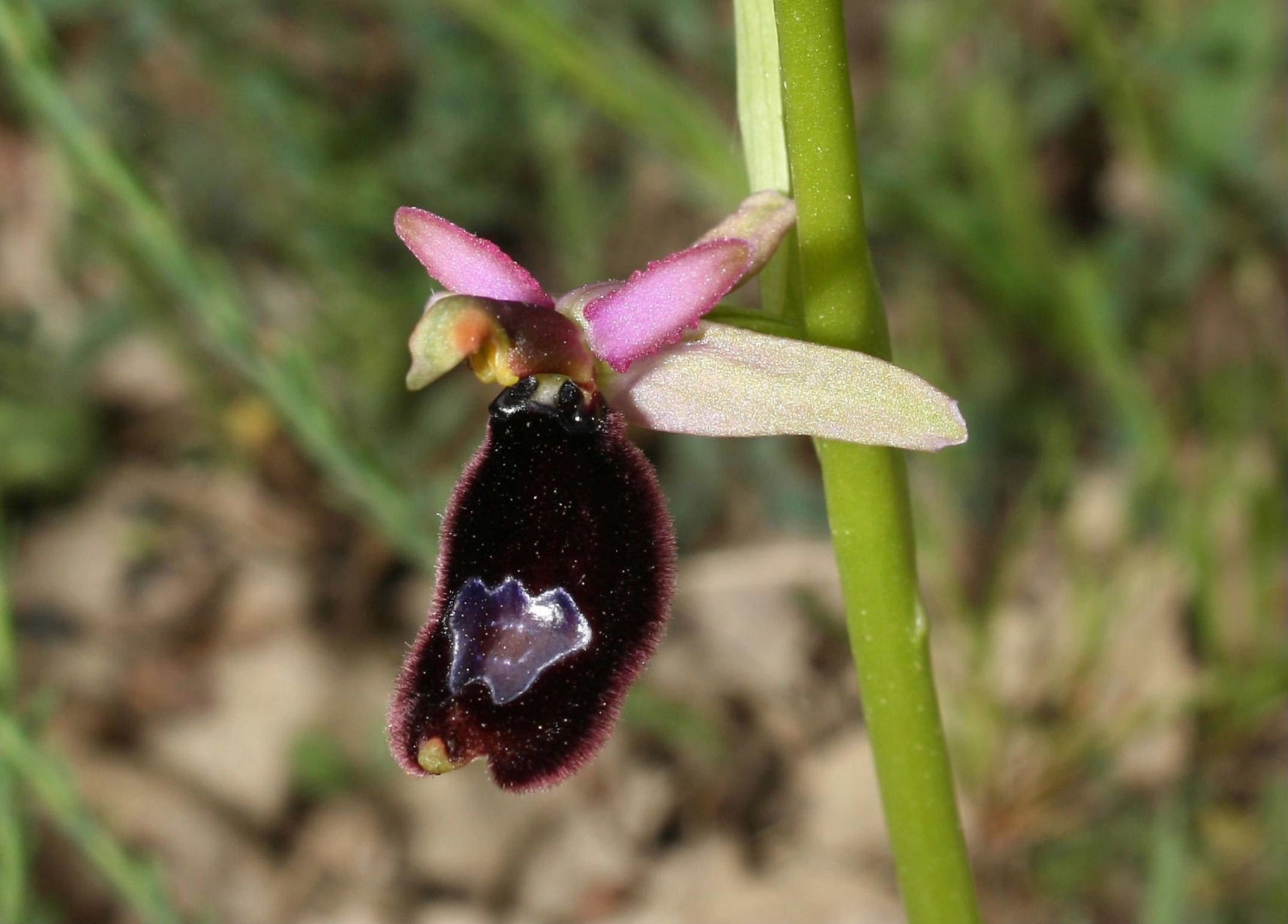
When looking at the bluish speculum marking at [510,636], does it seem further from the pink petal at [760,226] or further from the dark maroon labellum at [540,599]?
the pink petal at [760,226]

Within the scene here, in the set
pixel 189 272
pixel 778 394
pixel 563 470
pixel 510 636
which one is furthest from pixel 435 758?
pixel 189 272

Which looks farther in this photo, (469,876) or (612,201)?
(612,201)

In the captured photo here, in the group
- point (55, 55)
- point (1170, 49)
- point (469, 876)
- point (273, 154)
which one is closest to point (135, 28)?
point (273, 154)

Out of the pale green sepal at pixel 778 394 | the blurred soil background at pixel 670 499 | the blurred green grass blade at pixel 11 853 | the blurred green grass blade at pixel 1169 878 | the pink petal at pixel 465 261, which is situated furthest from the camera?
the blurred soil background at pixel 670 499

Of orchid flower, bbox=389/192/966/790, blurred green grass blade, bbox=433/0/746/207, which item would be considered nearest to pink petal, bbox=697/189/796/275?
orchid flower, bbox=389/192/966/790

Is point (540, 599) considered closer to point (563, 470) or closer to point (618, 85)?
point (563, 470)

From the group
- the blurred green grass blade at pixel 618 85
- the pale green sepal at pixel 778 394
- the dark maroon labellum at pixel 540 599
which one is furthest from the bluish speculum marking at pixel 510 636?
the blurred green grass blade at pixel 618 85

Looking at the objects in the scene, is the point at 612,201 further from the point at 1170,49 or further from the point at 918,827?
the point at 918,827
